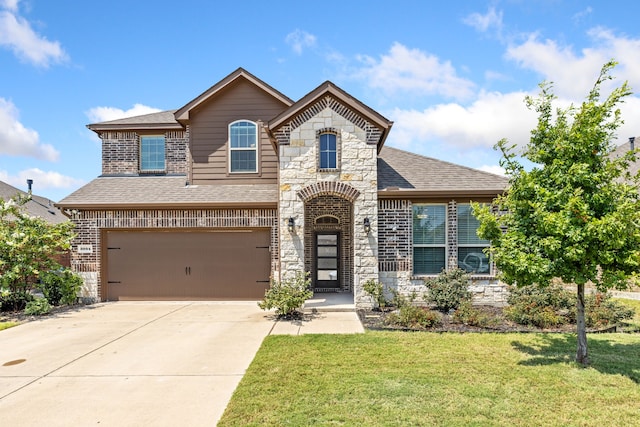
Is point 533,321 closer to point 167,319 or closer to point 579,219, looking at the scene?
point 579,219

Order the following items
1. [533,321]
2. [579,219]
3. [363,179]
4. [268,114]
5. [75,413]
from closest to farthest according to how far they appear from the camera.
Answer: [75,413], [579,219], [533,321], [363,179], [268,114]

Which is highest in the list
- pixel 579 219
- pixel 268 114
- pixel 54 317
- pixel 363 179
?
pixel 268 114

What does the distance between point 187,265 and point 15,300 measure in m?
4.61

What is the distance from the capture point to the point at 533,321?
8102 millimetres

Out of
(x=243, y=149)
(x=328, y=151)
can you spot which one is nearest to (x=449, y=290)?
(x=328, y=151)

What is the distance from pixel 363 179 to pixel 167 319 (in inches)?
247

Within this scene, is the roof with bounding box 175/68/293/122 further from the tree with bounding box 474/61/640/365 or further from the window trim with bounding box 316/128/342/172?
the tree with bounding box 474/61/640/365

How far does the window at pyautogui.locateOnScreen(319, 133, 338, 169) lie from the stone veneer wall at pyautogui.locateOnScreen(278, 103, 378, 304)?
7.9 inches

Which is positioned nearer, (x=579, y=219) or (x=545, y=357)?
(x=579, y=219)

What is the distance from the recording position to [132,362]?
6086mm

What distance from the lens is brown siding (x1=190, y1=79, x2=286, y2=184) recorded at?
1263 cm

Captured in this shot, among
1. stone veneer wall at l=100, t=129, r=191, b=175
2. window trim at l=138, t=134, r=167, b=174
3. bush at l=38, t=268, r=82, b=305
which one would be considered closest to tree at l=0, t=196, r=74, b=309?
bush at l=38, t=268, r=82, b=305

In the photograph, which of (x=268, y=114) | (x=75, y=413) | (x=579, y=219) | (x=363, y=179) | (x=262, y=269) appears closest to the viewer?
(x=75, y=413)

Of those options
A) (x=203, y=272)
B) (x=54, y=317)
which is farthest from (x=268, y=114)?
(x=54, y=317)
